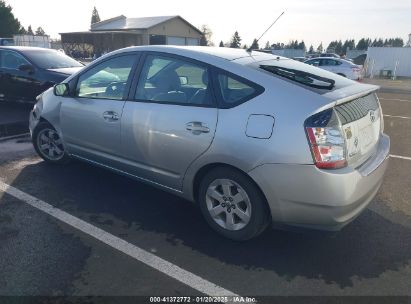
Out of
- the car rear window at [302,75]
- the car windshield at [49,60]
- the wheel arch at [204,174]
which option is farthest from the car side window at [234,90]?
the car windshield at [49,60]

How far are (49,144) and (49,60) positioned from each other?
4448mm

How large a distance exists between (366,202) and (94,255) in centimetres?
232

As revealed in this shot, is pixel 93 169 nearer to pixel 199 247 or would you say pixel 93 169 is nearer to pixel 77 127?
pixel 77 127

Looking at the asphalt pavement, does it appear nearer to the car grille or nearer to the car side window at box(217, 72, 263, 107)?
the car grille

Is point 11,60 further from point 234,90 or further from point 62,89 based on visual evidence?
point 234,90

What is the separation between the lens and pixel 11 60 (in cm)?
864

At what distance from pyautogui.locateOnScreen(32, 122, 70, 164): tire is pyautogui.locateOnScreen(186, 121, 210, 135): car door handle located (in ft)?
7.39

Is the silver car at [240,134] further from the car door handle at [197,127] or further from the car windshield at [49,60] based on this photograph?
the car windshield at [49,60]

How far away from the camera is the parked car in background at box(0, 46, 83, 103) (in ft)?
26.3

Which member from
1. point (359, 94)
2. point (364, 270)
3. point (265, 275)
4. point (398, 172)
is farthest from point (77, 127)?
point (398, 172)

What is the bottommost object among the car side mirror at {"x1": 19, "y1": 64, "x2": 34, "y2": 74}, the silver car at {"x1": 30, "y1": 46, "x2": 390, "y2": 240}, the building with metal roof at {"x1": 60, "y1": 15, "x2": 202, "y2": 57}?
the silver car at {"x1": 30, "y1": 46, "x2": 390, "y2": 240}

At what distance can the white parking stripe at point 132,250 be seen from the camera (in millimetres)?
2652

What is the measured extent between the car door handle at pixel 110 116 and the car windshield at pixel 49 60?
17.2 ft

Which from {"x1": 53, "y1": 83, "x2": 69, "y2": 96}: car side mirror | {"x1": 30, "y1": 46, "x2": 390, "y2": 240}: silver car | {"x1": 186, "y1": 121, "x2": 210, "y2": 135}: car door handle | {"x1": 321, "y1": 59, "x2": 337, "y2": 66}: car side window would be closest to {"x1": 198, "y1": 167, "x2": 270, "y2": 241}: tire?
{"x1": 30, "y1": 46, "x2": 390, "y2": 240}: silver car
